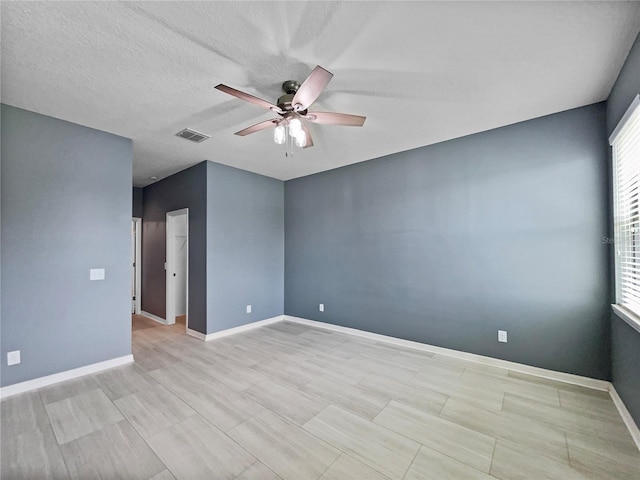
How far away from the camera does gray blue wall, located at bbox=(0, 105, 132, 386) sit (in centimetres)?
249

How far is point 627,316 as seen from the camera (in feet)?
6.31

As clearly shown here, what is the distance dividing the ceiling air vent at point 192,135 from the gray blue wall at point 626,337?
371 centimetres

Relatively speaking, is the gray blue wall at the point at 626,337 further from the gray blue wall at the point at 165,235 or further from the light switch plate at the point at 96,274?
the light switch plate at the point at 96,274

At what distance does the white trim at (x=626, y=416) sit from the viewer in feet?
5.96

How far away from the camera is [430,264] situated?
3512mm

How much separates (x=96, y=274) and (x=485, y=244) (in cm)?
442

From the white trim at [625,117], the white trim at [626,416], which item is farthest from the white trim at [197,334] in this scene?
the white trim at [625,117]

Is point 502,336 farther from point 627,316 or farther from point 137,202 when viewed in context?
point 137,202

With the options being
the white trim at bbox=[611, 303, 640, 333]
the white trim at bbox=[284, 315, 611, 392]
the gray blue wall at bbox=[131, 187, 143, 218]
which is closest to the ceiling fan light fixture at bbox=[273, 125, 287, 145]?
the white trim at bbox=[611, 303, 640, 333]

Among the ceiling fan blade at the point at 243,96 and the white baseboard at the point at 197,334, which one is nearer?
the ceiling fan blade at the point at 243,96

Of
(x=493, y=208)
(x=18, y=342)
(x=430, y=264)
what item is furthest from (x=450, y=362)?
(x=18, y=342)

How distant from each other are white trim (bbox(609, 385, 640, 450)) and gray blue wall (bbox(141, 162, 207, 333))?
4401mm

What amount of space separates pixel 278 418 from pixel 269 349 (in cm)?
153

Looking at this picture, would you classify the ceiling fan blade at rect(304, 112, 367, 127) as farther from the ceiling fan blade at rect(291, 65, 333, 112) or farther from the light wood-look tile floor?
the light wood-look tile floor
